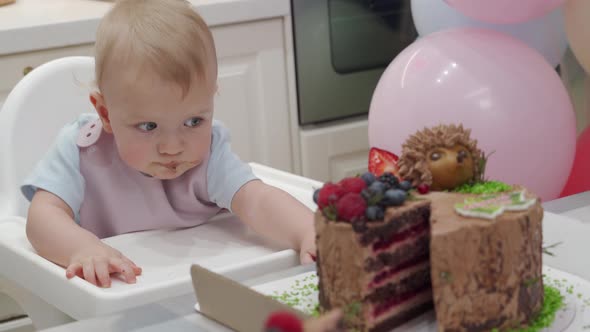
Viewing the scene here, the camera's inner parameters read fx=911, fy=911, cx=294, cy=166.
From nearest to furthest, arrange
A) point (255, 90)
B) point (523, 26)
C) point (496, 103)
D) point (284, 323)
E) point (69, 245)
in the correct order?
point (284, 323) → point (69, 245) → point (496, 103) → point (523, 26) → point (255, 90)

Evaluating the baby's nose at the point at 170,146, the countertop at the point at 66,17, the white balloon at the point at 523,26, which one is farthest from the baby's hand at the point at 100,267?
the countertop at the point at 66,17

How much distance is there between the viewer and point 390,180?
786 millimetres

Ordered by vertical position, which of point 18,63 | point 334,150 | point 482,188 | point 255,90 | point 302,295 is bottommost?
point 334,150

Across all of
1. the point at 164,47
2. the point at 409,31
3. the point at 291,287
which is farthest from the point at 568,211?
the point at 409,31

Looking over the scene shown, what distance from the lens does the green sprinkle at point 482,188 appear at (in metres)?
0.81

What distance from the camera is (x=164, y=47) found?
43.9 inches

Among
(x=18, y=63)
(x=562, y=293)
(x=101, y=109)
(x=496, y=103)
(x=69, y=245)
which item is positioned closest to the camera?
(x=562, y=293)

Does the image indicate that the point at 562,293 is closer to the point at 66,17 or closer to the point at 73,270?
the point at 73,270

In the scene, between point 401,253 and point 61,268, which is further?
point 61,268

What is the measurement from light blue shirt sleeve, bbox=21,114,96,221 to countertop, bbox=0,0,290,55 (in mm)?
837

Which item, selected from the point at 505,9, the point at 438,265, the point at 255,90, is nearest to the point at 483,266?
the point at 438,265

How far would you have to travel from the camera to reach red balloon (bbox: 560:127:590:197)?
67.3 inches

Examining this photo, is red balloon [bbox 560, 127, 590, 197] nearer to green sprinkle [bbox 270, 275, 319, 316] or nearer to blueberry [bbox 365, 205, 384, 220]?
green sprinkle [bbox 270, 275, 319, 316]

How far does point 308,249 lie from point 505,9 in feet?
2.09
